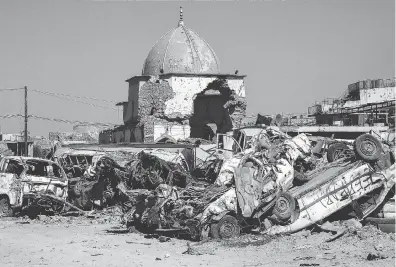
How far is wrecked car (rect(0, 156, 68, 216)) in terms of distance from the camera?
690 inches

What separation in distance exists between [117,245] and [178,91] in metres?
24.5

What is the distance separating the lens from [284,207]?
13.7 metres

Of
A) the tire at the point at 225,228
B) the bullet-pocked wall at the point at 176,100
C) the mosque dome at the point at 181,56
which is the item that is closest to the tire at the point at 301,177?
the tire at the point at 225,228

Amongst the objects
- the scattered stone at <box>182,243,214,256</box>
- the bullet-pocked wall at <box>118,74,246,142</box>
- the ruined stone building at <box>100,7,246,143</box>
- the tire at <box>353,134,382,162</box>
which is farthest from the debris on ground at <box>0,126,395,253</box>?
the ruined stone building at <box>100,7,246,143</box>

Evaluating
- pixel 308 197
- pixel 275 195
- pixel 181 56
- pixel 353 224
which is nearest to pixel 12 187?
pixel 275 195

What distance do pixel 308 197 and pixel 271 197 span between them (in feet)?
3.00

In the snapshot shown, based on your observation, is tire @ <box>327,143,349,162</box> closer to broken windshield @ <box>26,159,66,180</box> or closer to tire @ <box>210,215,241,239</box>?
tire @ <box>210,215,241,239</box>

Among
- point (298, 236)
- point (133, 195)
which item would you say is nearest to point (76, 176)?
point (133, 195)

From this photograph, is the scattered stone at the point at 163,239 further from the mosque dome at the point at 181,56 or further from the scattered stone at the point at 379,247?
the mosque dome at the point at 181,56

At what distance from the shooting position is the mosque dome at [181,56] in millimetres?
37688

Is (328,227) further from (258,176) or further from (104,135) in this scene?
(104,135)

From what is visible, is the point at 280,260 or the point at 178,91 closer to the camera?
the point at 280,260

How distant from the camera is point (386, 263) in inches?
406

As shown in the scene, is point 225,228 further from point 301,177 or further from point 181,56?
point 181,56
